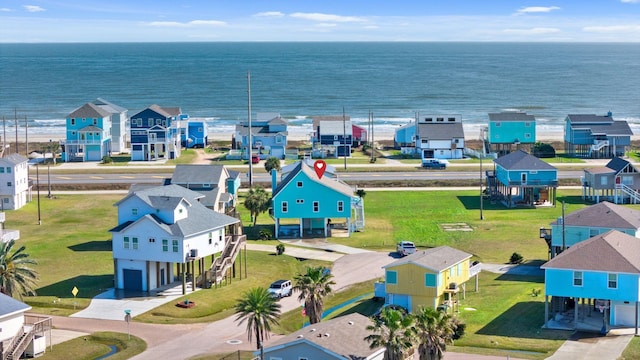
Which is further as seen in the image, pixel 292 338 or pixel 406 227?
pixel 406 227

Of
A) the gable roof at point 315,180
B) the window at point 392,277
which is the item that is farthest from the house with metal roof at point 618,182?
→ the window at point 392,277

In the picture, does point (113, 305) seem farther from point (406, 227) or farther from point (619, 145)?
point (619, 145)

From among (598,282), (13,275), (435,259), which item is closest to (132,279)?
(13,275)

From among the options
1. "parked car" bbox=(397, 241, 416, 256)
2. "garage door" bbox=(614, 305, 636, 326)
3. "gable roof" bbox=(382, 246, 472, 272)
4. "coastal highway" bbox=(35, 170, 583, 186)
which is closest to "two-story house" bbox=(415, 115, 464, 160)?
"coastal highway" bbox=(35, 170, 583, 186)

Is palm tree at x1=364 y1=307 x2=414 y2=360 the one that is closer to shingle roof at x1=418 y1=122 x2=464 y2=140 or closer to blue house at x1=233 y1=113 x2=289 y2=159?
blue house at x1=233 y1=113 x2=289 y2=159

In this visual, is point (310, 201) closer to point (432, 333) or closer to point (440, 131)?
point (432, 333)

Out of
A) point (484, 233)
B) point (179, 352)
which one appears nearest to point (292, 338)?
point (179, 352)
